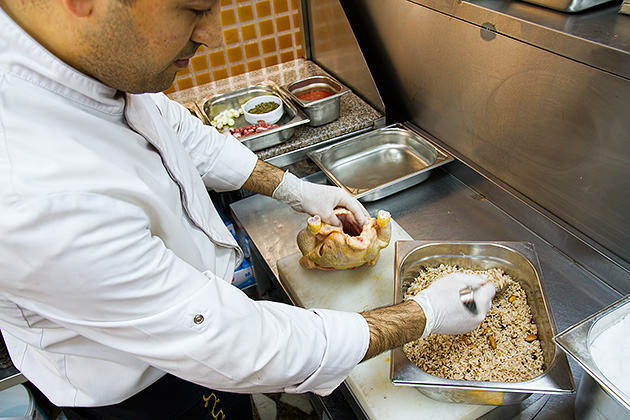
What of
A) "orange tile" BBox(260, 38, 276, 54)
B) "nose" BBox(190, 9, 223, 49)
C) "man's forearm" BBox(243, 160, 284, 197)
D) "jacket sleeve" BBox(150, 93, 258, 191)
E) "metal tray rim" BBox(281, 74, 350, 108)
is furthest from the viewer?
"orange tile" BBox(260, 38, 276, 54)

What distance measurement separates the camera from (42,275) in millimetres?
686

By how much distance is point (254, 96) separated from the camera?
2.35 meters

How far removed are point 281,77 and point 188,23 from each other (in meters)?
1.90

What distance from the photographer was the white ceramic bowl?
206 cm

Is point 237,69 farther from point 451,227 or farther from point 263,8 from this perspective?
point 451,227

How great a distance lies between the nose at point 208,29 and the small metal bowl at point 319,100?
1178 millimetres

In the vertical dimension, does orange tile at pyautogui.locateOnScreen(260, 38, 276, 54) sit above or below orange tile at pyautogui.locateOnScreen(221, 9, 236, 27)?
below

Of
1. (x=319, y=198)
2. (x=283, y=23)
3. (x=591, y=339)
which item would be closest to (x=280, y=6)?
(x=283, y=23)

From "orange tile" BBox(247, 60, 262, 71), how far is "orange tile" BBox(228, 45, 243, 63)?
0.07m

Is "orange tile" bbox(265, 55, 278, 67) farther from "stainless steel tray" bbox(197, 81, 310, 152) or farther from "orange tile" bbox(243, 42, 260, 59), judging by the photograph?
"stainless steel tray" bbox(197, 81, 310, 152)

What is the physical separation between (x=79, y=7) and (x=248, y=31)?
2.09 metres

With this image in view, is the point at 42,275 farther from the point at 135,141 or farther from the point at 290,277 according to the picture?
the point at 290,277

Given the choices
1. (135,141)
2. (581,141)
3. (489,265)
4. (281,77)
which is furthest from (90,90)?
(281,77)

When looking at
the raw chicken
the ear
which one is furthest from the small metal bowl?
the ear
